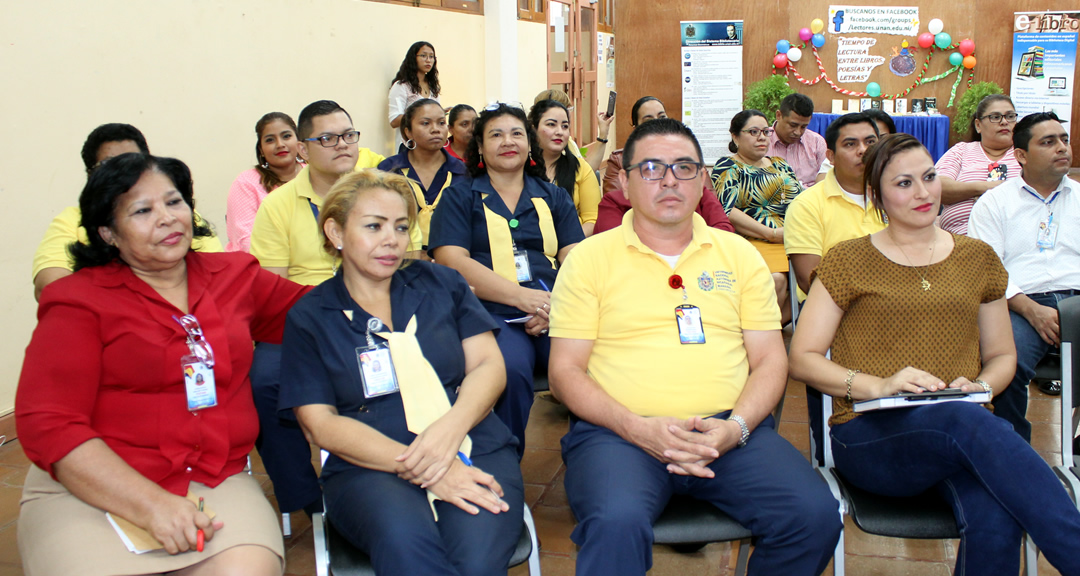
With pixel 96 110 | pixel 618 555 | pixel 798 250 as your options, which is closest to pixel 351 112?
pixel 96 110

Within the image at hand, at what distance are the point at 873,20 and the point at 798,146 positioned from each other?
4.15 meters

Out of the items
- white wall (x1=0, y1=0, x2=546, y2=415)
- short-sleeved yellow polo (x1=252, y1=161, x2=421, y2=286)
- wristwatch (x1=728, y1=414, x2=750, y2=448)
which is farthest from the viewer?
white wall (x1=0, y1=0, x2=546, y2=415)

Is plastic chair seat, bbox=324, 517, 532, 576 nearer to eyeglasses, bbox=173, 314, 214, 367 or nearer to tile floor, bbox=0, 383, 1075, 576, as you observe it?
eyeglasses, bbox=173, 314, 214, 367

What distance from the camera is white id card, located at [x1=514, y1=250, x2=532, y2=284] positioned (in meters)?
2.91

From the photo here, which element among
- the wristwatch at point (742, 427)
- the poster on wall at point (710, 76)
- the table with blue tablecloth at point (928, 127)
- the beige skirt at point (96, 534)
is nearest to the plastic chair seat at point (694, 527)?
the wristwatch at point (742, 427)

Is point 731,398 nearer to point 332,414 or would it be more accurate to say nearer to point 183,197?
point 332,414

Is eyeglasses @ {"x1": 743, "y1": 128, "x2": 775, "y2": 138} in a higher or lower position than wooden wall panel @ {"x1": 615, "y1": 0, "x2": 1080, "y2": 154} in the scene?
lower

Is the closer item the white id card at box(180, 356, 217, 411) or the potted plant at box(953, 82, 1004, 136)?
the white id card at box(180, 356, 217, 411)

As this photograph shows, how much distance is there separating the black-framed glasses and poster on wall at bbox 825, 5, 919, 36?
7225mm

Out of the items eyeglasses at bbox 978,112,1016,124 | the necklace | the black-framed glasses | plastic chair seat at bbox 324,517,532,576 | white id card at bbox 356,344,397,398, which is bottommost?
plastic chair seat at bbox 324,517,532,576

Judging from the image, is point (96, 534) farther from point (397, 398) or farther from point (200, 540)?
point (397, 398)

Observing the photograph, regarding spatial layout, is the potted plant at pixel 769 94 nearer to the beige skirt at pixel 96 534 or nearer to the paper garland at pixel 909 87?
the paper garland at pixel 909 87

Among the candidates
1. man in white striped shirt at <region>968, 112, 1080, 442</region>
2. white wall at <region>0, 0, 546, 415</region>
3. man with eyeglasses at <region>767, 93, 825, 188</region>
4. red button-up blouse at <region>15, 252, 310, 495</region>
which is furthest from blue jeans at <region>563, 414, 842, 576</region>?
man with eyeglasses at <region>767, 93, 825, 188</region>

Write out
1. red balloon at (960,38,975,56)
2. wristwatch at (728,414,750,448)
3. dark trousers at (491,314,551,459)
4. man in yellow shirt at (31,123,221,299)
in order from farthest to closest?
red balloon at (960,38,975,56) → dark trousers at (491,314,551,459) → man in yellow shirt at (31,123,221,299) → wristwatch at (728,414,750,448)
